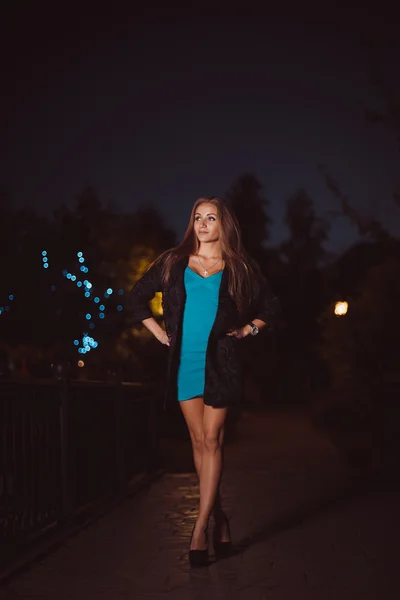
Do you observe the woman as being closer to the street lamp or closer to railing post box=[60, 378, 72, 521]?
railing post box=[60, 378, 72, 521]

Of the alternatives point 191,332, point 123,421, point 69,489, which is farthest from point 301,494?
point 191,332

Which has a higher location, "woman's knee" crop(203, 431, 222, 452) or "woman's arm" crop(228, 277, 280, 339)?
"woman's arm" crop(228, 277, 280, 339)

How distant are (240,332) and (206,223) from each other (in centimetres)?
70

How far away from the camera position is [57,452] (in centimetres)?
799

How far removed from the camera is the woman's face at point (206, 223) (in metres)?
6.47

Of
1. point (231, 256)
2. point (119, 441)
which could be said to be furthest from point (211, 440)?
point (119, 441)

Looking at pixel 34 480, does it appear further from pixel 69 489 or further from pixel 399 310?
pixel 399 310

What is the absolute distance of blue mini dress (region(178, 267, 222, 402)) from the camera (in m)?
6.42

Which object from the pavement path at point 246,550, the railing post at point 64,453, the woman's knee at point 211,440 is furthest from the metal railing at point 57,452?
the woman's knee at point 211,440

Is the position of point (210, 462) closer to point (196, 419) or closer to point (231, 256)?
point (196, 419)

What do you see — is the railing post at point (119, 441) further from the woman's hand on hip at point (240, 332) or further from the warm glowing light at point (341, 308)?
the warm glowing light at point (341, 308)

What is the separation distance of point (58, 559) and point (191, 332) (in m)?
1.73

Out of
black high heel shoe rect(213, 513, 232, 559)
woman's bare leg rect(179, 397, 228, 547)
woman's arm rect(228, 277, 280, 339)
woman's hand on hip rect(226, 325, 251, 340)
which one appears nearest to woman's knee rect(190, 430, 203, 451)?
woman's bare leg rect(179, 397, 228, 547)

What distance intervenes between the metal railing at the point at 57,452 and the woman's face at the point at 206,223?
1.57 m
